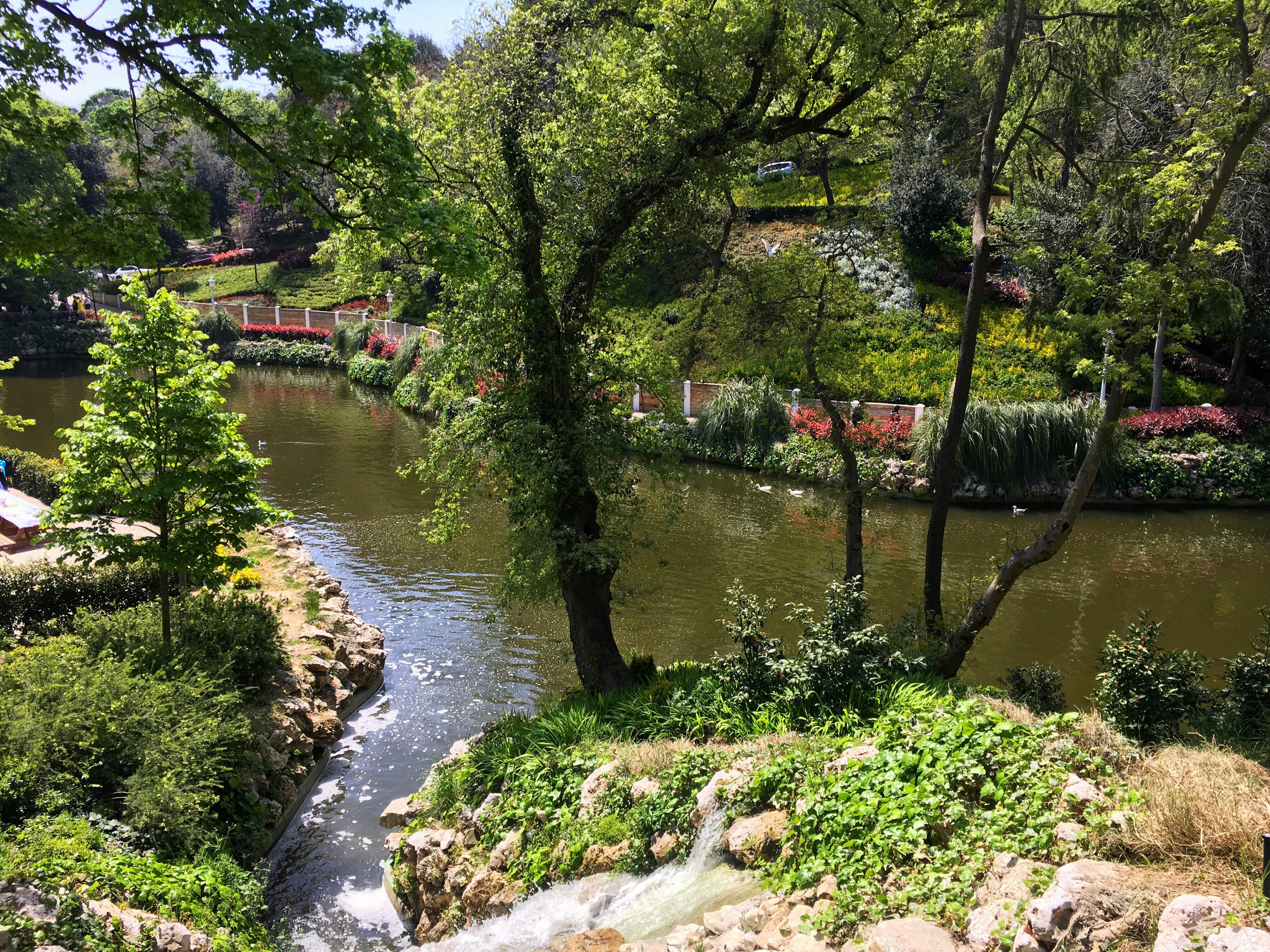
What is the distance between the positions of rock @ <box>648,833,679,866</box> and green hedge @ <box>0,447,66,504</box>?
15249mm

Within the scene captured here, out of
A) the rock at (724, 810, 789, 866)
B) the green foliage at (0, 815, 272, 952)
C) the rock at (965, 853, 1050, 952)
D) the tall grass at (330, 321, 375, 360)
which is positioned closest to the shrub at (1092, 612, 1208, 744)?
the rock at (965, 853, 1050, 952)

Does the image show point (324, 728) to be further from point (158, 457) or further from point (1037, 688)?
point (1037, 688)

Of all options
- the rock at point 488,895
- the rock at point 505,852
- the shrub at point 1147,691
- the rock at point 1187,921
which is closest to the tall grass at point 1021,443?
the shrub at point 1147,691

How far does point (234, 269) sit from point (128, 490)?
54.6m

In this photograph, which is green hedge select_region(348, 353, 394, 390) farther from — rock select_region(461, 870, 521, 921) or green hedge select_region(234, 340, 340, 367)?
rock select_region(461, 870, 521, 921)

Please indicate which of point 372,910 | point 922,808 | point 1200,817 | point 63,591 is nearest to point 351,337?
point 63,591

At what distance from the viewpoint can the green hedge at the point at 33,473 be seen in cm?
1716

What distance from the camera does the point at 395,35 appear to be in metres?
7.09

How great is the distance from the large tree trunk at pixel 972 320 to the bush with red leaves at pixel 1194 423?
13299 mm

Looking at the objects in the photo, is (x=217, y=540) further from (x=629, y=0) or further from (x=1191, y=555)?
(x=1191, y=555)

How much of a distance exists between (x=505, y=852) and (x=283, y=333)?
42.7 metres

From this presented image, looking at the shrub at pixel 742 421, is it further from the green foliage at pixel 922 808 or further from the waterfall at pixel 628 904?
the waterfall at pixel 628 904

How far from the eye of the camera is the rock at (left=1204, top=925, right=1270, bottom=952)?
12.2 ft

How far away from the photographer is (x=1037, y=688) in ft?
30.1
